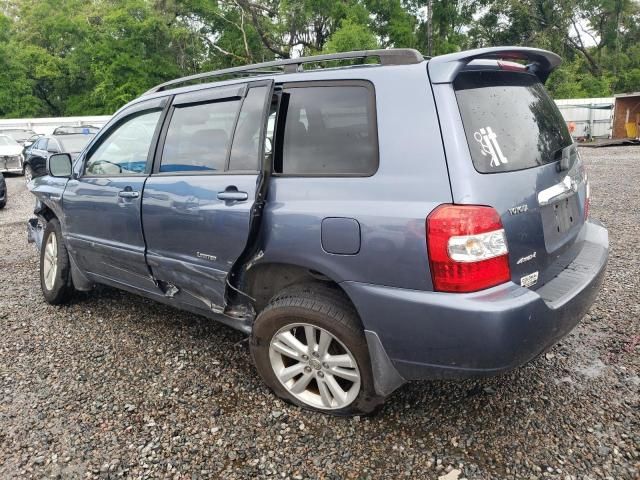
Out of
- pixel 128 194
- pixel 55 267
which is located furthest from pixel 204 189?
pixel 55 267

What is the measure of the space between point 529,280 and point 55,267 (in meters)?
3.84

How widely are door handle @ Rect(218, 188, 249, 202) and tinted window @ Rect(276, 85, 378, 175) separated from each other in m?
0.23

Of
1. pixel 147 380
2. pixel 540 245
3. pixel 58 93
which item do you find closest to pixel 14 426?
pixel 147 380

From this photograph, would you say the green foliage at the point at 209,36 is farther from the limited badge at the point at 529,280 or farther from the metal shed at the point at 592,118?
the limited badge at the point at 529,280

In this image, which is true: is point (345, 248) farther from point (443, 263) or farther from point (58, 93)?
point (58, 93)

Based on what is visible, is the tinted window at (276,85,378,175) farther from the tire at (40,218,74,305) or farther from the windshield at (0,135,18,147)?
the windshield at (0,135,18,147)

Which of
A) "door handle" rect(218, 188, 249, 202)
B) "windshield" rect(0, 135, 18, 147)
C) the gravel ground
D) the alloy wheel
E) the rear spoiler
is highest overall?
"windshield" rect(0, 135, 18, 147)

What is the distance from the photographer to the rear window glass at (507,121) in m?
2.20

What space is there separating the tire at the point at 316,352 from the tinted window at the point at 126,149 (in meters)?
1.50

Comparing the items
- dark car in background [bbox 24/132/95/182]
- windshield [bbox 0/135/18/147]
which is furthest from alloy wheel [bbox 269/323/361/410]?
windshield [bbox 0/135/18/147]

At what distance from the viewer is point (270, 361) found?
2727 mm

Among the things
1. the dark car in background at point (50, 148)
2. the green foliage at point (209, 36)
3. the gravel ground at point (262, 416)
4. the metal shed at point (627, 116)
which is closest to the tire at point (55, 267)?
the gravel ground at point (262, 416)

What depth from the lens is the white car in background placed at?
15.0 m

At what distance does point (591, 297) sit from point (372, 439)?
136cm
